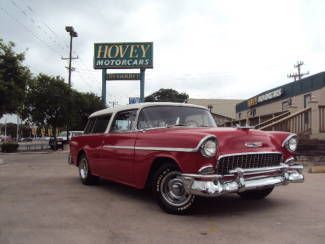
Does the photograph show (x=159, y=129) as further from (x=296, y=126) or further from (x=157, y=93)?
(x=157, y=93)

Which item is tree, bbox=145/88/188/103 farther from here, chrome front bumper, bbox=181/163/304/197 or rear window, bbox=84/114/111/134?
chrome front bumper, bbox=181/163/304/197

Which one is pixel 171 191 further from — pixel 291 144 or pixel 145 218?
pixel 291 144

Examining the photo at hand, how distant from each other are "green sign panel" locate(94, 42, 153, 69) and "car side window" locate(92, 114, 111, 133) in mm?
23215

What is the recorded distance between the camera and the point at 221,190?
5.43 metres

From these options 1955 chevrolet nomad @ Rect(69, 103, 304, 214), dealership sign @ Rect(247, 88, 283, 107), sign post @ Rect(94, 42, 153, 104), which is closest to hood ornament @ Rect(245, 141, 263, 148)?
1955 chevrolet nomad @ Rect(69, 103, 304, 214)

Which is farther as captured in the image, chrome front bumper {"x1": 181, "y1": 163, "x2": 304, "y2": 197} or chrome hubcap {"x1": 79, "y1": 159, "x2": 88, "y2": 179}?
chrome hubcap {"x1": 79, "y1": 159, "x2": 88, "y2": 179}

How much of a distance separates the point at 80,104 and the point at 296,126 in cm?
2315

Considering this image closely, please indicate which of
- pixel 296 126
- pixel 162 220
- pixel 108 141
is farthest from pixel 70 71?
pixel 162 220

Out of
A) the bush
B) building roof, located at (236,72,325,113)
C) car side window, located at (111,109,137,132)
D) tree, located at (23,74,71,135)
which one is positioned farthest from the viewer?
tree, located at (23,74,71,135)

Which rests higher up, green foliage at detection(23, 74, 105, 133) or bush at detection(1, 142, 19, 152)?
green foliage at detection(23, 74, 105, 133)

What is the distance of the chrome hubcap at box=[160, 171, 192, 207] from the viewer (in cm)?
592

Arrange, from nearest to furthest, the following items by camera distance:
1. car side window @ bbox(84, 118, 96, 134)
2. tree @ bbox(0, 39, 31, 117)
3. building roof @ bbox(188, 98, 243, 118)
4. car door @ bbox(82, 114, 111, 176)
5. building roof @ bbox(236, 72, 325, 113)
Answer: car door @ bbox(82, 114, 111, 176) → car side window @ bbox(84, 118, 96, 134) → tree @ bbox(0, 39, 31, 117) → building roof @ bbox(236, 72, 325, 113) → building roof @ bbox(188, 98, 243, 118)

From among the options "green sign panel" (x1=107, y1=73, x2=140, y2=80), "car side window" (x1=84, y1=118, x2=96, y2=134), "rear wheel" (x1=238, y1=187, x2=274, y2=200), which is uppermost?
"green sign panel" (x1=107, y1=73, x2=140, y2=80)

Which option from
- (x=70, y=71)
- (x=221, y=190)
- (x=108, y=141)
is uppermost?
(x=70, y=71)
